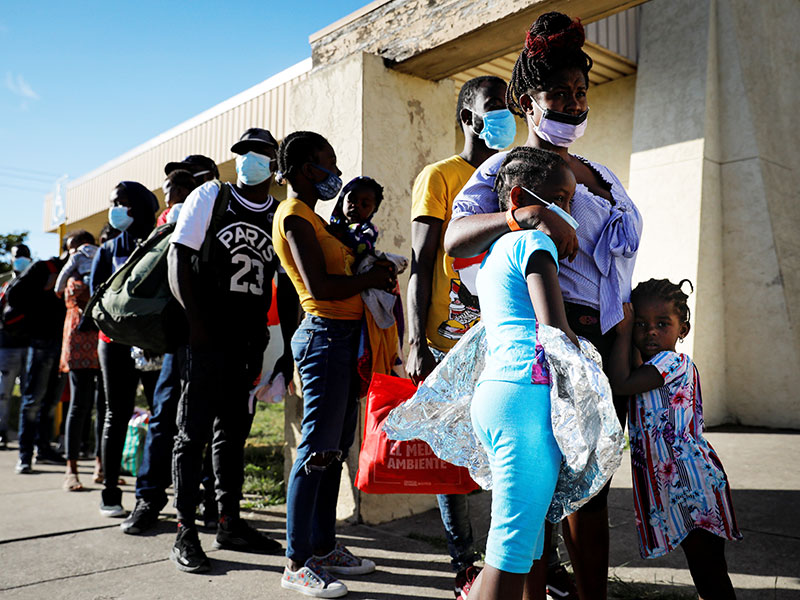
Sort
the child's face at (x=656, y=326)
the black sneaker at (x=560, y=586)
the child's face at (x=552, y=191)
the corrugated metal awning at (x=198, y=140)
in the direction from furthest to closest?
the corrugated metal awning at (x=198, y=140), the black sneaker at (x=560, y=586), the child's face at (x=656, y=326), the child's face at (x=552, y=191)

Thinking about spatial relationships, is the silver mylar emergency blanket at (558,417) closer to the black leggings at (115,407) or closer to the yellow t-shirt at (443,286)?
the yellow t-shirt at (443,286)

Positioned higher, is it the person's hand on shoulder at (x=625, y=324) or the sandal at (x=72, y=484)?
the person's hand on shoulder at (x=625, y=324)

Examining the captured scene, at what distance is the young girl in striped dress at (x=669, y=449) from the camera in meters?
2.22

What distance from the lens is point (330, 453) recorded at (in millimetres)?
2883

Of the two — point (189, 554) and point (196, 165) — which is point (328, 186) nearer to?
point (196, 165)

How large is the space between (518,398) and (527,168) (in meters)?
0.67

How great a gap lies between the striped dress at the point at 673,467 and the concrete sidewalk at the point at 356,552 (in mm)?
646

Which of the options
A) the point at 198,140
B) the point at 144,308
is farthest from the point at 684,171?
the point at 198,140

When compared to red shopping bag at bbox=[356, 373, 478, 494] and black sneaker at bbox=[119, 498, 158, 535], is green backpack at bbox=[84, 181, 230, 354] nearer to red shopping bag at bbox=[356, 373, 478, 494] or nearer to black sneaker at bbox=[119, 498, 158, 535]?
black sneaker at bbox=[119, 498, 158, 535]

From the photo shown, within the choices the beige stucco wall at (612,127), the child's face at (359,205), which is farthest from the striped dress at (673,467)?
the beige stucco wall at (612,127)

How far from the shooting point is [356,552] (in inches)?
134

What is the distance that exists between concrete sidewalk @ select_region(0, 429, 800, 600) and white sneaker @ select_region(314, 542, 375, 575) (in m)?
0.05

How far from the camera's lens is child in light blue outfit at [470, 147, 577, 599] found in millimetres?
1708

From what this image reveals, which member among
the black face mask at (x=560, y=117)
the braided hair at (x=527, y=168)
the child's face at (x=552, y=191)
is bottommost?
the child's face at (x=552, y=191)
